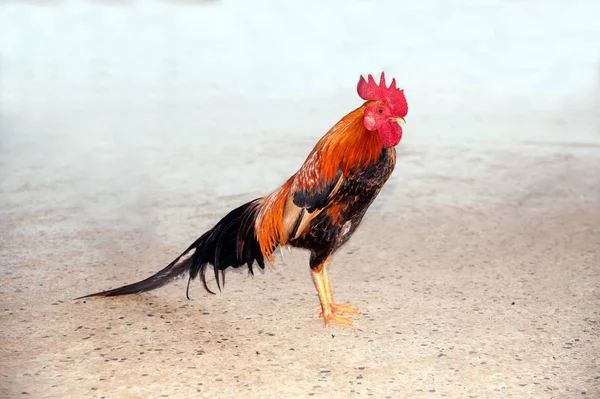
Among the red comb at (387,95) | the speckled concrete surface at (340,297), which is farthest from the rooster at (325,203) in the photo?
the speckled concrete surface at (340,297)

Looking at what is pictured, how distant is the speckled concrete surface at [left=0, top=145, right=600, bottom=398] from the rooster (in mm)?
264

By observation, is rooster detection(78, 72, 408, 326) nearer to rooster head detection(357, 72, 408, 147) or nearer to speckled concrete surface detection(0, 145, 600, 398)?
rooster head detection(357, 72, 408, 147)

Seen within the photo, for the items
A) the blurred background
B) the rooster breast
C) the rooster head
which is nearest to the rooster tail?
the rooster breast

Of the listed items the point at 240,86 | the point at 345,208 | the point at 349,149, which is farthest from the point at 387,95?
the point at 240,86

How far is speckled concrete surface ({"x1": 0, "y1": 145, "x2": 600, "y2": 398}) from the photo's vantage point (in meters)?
3.17

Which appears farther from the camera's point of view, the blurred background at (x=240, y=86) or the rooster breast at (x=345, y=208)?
the blurred background at (x=240, y=86)

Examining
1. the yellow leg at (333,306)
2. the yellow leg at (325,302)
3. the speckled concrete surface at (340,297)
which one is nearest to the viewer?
the speckled concrete surface at (340,297)

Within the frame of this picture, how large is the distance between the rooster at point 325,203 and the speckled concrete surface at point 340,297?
26 cm

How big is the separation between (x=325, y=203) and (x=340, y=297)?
818 millimetres

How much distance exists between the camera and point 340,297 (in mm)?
4105

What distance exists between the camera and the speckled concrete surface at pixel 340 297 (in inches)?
125

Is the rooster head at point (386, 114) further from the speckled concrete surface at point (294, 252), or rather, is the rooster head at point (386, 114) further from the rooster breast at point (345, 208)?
the speckled concrete surface at point (294, 252)

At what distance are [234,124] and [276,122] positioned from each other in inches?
19.2

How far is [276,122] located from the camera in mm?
9227
